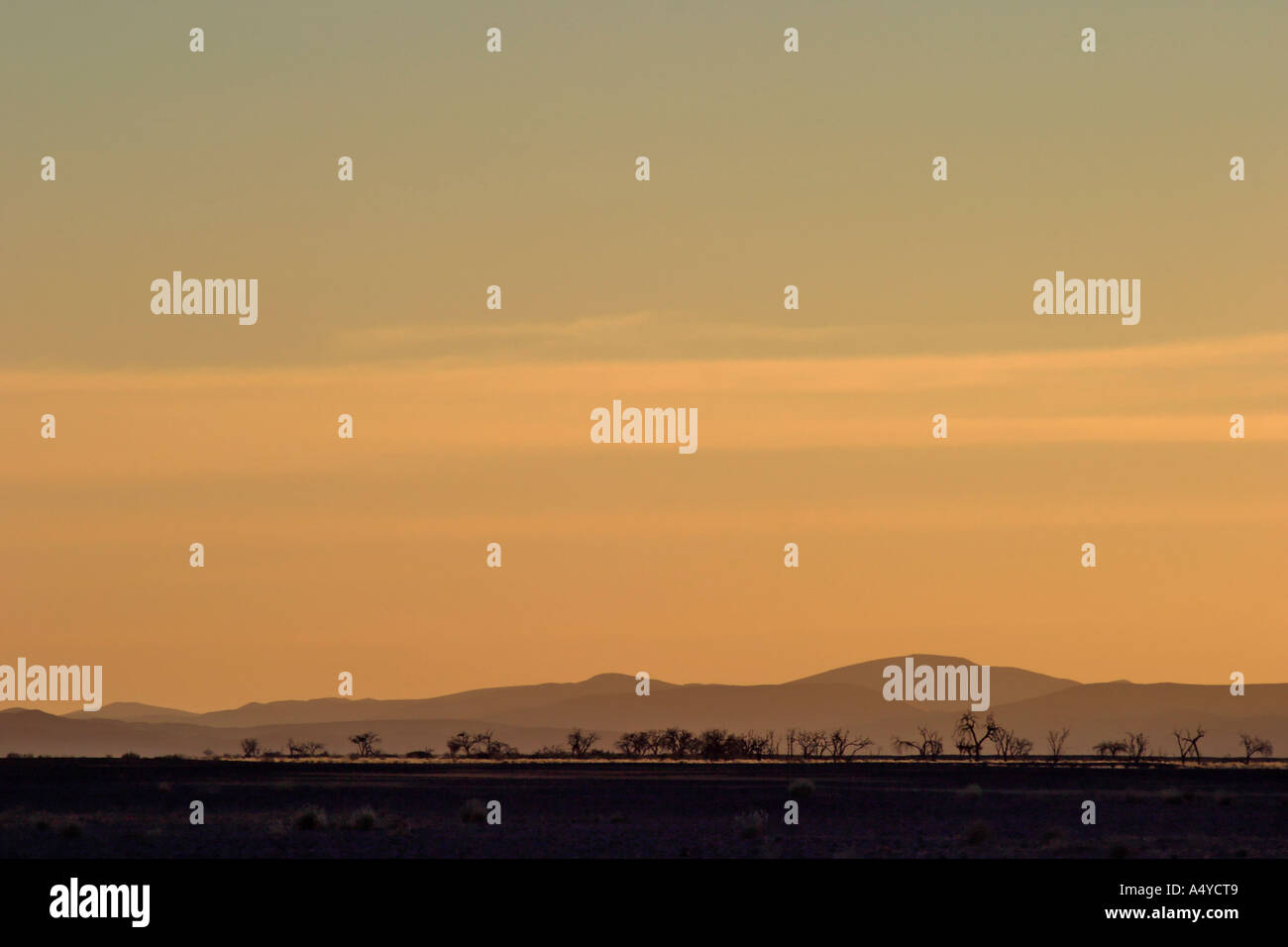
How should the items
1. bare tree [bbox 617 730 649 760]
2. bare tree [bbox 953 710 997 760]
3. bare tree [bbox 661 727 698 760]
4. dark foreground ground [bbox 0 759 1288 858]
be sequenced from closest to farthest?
dark foreground ground [bbox 0 759 1288 858] < bare tree [bbox 953 710 997 760] < bare tree [bbox 661 727 698 760] < bare tree [bbox 617 730 649 760]

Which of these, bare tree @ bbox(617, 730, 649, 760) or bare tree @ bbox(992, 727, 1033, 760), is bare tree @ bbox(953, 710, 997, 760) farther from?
bare tree @ bbox(617, 730, 649, 760)

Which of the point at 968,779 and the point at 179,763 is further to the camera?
the point at 179,763

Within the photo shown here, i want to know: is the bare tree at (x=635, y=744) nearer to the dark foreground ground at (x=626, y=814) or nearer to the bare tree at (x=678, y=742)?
the bare tree at (x=678, y=742)

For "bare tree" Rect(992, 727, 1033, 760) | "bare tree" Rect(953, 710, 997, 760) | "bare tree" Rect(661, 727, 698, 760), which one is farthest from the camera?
"bare tree" Rect(661, 727, 698, 760)

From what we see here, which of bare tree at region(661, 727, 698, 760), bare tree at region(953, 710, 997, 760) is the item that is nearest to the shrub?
bare tree at region(953, 710, 997, 760)

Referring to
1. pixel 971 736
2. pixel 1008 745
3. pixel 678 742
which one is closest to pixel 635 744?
pixel 678 742

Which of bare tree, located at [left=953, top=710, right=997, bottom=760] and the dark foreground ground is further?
bare tree, located at [left=953, top=710, right=997, bottom=760]
